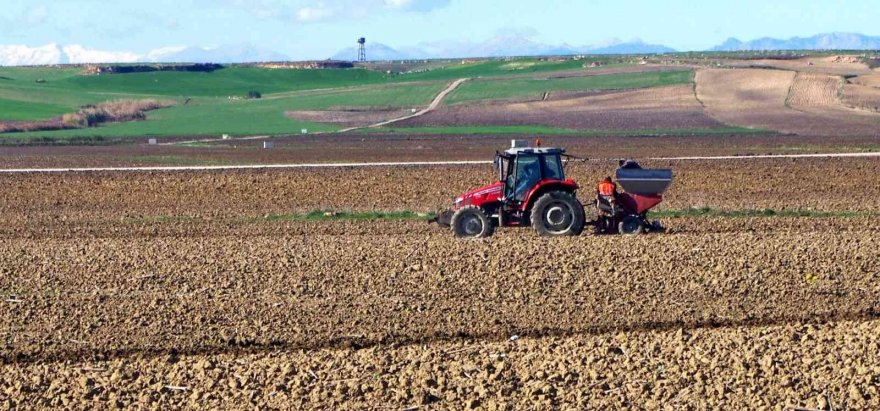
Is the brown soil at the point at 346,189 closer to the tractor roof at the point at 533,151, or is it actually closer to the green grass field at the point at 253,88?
the tractor roof at the point at 533,151

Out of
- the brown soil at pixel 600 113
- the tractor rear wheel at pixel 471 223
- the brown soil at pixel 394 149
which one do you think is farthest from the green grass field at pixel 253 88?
the tractor rear wheel at pixel 471 223

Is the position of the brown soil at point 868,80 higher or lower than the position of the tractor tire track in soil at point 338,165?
higher

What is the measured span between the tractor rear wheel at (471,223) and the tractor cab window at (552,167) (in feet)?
4.44

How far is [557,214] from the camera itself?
832 inches

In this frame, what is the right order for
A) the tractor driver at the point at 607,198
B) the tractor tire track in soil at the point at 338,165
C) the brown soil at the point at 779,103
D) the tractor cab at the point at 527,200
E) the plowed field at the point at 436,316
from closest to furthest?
the plowed field at the point at 436,316 → the tractor cab at the point at 527,200 → the tractor driver at the point at 607,198 → the tractor tire track in soil at the point at 338,165 → the brown soil at the point at 779,103

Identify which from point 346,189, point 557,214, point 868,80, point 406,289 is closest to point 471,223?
point 557,214

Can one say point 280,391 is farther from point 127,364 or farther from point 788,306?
point 788,306

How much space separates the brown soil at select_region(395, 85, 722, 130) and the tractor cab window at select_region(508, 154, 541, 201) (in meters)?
44.7

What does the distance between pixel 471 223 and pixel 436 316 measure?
23.6 ft

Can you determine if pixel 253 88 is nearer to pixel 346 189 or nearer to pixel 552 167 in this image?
pixel 346 189

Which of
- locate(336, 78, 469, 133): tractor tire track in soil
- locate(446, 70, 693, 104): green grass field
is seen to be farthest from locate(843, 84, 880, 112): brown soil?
locate(336, 78, 469, 133): tractor tire track in soil

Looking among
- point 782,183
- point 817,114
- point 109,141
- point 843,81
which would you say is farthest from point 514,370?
point 843,81

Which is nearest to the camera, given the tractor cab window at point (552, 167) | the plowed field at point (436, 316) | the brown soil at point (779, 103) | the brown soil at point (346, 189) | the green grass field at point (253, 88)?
the plowed field at point (436, 316)

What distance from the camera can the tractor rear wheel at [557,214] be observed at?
69.0 ft
